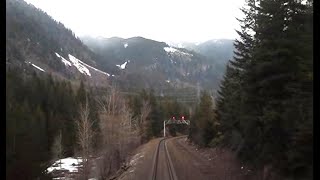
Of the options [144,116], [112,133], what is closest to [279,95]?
[112,133]

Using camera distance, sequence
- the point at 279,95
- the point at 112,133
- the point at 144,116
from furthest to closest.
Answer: the point at 144,116
the point at 112,133
the point at 279,95

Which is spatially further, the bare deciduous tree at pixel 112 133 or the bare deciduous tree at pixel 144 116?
the bare deciduous tree at pixel 144 116

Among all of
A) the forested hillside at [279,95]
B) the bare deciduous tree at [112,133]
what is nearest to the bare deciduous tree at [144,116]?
the bare deciduous tree at [112,133]

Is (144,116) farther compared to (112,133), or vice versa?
(144,116)

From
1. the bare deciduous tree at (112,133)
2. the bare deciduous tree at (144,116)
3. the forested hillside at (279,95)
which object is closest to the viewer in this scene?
the forested hillside at (279,95)

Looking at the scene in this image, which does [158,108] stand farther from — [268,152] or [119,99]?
[268,152]

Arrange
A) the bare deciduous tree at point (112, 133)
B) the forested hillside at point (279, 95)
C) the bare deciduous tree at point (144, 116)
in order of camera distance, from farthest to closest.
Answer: the bare deciduous tree at point (144, 116)
the bare deciduous tree at point (112, 133)
the forested hillside at point (279, 95)

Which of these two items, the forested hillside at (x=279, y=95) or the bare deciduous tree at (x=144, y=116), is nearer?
the forested hillside at (x=279, y=95)

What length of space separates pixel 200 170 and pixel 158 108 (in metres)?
72.3

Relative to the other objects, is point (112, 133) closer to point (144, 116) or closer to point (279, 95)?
point (279, 95)

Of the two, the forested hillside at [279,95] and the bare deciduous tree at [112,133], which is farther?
the bare deciduous tree at [112,133]

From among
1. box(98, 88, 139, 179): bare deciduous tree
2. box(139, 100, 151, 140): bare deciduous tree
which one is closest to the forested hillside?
box(98, 88, 139, 179): bare deciduous tree

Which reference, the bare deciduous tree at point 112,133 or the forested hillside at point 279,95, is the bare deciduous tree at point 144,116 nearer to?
the bare deciduous tree at point 112,133

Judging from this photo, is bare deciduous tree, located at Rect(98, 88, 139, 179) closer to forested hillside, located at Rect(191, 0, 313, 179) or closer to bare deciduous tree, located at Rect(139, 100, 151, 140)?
forested hillside, located at Rect(191, 0, 313, 179)
